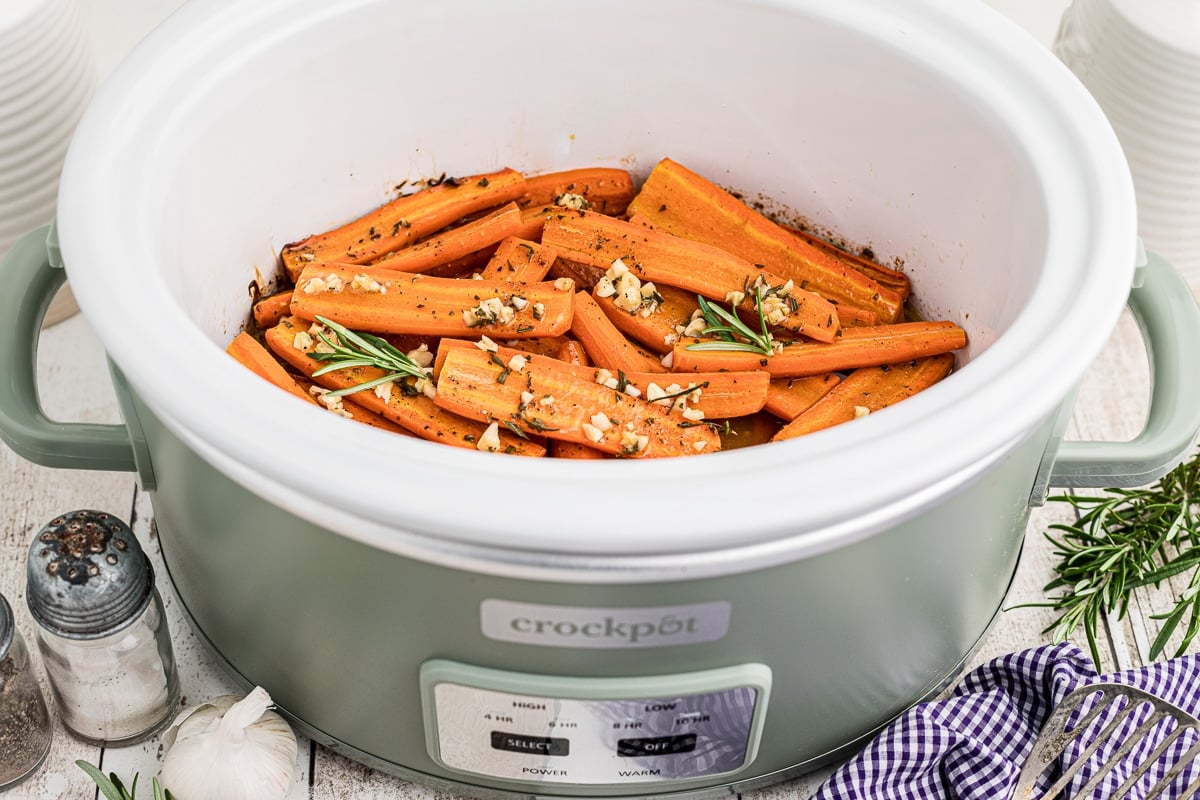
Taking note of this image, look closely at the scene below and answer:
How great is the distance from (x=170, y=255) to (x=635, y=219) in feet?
1.87

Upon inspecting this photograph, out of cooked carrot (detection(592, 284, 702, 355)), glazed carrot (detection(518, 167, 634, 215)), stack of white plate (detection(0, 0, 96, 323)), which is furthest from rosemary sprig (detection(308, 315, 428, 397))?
stack of white plate (detection(0, 0, 96, 323))

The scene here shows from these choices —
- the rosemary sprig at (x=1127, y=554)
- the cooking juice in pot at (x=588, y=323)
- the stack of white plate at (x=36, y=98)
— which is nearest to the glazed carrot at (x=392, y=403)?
the cooking juice in pot at (x=588, y=323)

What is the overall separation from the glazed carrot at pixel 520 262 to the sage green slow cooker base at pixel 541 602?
0.45 metres

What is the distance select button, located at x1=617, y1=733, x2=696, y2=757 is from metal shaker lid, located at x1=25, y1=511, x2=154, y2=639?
46cm

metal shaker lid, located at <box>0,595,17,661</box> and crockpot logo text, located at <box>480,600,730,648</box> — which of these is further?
metal shaker lid, located at <box>0,595,17,661</box>

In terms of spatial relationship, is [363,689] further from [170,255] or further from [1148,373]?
[1148,373]

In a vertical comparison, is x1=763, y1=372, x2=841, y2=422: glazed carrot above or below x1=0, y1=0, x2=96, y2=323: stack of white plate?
above

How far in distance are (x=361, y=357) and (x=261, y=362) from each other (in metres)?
0.10

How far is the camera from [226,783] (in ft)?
3.94

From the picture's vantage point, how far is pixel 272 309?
1408 millimetres

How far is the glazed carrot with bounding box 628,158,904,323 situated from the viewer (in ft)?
4.87

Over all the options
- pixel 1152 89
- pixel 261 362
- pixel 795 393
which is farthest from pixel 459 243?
pixel 1152 89

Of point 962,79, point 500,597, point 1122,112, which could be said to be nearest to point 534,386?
point 500,597

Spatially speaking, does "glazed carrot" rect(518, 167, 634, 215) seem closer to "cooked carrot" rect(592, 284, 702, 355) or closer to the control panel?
"cooked carrot" rect(592, 284, 702, 355)
